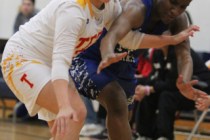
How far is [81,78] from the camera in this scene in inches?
116

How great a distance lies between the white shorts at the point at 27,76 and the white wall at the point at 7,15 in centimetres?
555

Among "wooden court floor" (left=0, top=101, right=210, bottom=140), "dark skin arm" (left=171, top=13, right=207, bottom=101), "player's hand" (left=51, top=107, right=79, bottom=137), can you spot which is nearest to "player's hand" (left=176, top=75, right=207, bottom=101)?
"dark skin arm" (left=171, top=13, right=207, bottom=101)

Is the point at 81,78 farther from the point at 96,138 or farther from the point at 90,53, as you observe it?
the point at 96,138

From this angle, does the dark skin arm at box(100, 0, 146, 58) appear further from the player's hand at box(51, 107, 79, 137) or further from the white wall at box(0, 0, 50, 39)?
the white wall at box(0, 0, 50, 39)

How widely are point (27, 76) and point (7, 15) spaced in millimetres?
5784

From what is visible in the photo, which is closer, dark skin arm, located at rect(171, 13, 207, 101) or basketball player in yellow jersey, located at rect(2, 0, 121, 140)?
basketball player in yellow jersey, located at rect(2, 0, 121, 140)

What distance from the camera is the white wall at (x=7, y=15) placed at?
799cm

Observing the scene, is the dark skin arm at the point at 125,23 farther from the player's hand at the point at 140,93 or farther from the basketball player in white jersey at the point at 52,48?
the player's hand at the point at 140,93

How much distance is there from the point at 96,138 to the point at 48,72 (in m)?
3.01

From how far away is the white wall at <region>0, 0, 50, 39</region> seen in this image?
7988 mm

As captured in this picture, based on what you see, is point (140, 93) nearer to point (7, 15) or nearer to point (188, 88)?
point (188, 88)

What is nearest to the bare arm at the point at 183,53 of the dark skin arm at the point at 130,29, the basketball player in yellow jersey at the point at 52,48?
the dark skin arm at the point at 130,29

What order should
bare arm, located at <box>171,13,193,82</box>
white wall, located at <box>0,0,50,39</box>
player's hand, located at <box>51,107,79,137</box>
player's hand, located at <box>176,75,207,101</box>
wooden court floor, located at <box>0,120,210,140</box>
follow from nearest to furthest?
player's hand, located at <box>51,107,79,137</box> < player's hand, located at <box>176,75,207,101</box> < bare arm, located at <box>171,13,193,82</box> < wooden court floor, located at <box>0,120,210,140</box> < white wall, located at <box>0,0,50,39</box>

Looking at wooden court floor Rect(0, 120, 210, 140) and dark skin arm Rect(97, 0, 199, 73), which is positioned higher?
dark skin arm Rect(97, 0, 199, 73)
